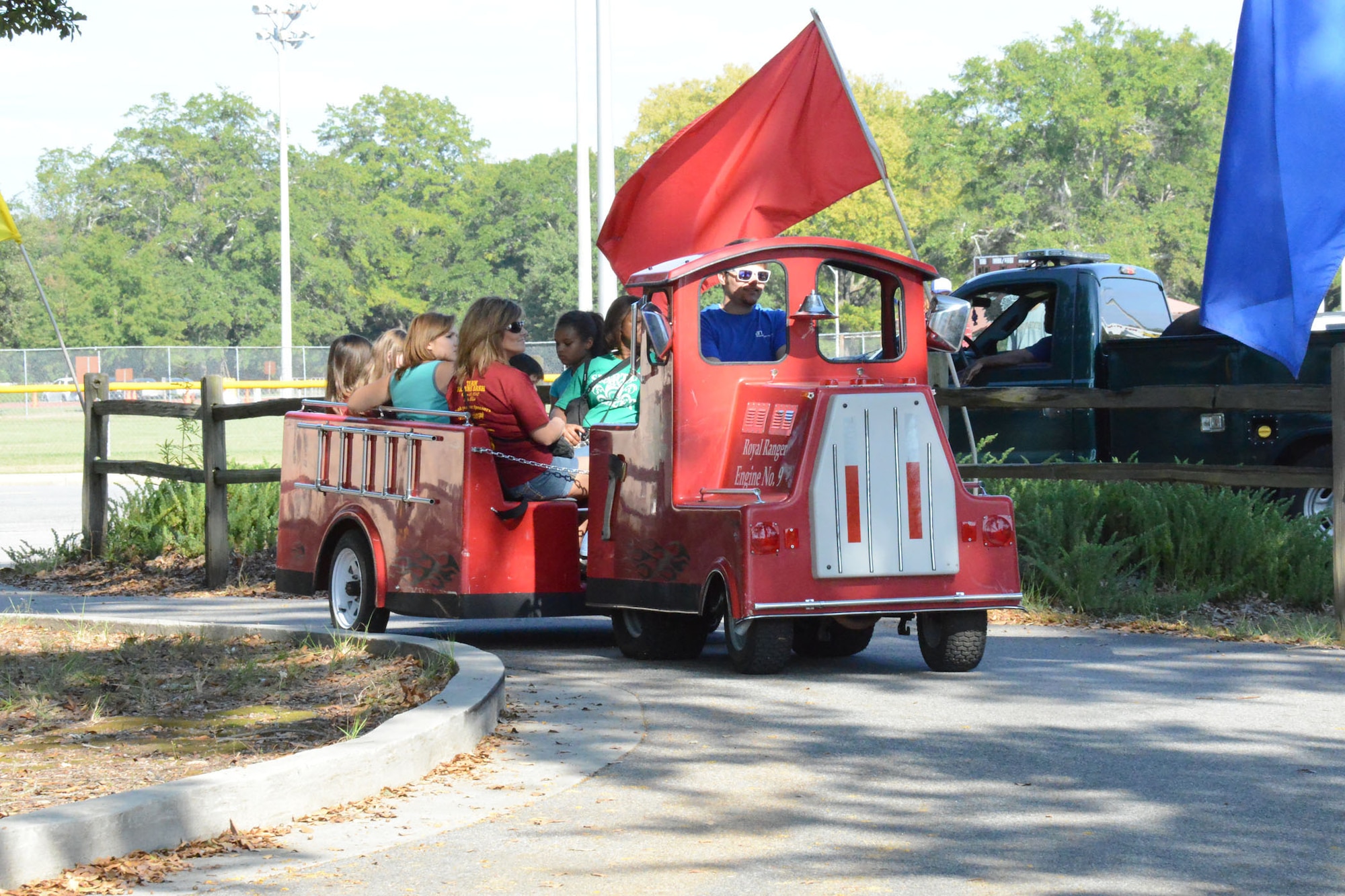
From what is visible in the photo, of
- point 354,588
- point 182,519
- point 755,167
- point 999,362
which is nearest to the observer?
point 354,588

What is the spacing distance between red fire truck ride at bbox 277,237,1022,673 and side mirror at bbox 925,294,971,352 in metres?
0.01

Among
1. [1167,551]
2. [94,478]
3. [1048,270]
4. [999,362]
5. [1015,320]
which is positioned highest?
[1048,270]

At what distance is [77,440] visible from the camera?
1651 inches

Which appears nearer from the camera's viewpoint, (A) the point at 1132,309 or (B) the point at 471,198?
(A) the point at 1132,309

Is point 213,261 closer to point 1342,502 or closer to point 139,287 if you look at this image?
point 139,287

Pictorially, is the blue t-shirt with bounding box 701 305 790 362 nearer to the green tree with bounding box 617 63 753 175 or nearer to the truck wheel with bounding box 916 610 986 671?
the truck wheel with bounding box 916 610 986 671

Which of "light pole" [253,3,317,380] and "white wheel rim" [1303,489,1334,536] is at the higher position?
"light pole" [253,3,317,380]

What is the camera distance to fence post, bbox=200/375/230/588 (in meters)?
13.2

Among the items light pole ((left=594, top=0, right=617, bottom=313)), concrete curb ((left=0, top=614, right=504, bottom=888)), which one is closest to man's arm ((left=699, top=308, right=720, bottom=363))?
concrete curb ((left=0, top=614, right=504, bottom=888))

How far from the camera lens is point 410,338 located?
997 centimetres

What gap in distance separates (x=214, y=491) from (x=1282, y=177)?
8.28 m

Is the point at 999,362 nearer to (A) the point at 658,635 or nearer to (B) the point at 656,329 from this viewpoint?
(A) the point at 658,635

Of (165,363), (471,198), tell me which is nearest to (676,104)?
(471,198)

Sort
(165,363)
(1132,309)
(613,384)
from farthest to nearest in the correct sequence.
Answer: (165,363) < (1132,309) < (613,384)
